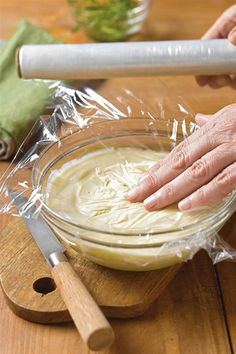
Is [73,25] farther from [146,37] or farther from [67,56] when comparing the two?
[67,56]

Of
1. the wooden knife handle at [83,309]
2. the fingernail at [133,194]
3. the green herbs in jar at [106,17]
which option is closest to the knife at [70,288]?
the wooden knife handle at [83,309]

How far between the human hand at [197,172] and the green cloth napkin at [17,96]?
0.36 meters

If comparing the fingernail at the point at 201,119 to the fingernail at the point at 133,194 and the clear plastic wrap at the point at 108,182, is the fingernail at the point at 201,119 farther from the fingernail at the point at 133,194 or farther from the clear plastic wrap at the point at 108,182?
the fingernail at the point at 133,194

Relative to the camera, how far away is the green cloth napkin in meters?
1.35

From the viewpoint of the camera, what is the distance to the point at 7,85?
1492mm

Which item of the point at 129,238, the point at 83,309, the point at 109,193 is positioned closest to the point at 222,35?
the point at 109,193

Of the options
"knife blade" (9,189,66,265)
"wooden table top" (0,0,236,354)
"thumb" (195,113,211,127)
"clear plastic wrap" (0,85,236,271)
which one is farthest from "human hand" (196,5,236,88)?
"knife blade" (9,189,66,265)

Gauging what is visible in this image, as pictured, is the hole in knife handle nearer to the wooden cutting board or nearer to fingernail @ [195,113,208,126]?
the wooden cutting board

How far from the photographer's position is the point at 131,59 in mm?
1275

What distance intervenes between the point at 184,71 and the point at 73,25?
626mm

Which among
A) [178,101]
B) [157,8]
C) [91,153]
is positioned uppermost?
[91,153]

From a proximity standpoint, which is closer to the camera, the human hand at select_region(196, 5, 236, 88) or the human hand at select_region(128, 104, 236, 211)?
the human hand at select_region(128, 104, 236, 211)

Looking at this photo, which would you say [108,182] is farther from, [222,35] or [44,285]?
[222,35]

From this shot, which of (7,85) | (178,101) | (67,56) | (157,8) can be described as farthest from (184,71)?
(157,8)
